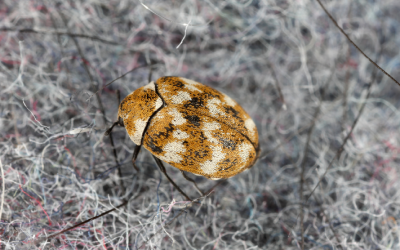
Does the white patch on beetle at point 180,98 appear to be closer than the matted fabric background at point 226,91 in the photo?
Yes

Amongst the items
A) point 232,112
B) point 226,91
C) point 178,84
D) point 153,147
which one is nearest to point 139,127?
point 153,147

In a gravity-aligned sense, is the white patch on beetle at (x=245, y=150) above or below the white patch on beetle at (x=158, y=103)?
below

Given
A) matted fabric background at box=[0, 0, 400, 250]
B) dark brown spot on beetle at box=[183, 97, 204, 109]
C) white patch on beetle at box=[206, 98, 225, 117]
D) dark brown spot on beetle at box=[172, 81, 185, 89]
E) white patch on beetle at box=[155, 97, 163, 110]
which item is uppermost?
dark brown spot on beetle at box=[172, 81, 185, 89]

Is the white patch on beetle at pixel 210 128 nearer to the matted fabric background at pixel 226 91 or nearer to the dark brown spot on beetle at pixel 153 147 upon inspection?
the dark brown spot on beetle at pixel 153 147

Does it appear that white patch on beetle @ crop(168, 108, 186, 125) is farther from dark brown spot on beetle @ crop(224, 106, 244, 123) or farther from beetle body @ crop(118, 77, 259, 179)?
dark brown spot on beetle @ crop(224, 106, 244, 123)

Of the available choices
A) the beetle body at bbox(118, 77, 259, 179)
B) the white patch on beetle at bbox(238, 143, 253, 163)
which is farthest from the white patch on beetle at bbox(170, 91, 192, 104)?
the white patch on beetle at bbox(238, 143, 253, 163)

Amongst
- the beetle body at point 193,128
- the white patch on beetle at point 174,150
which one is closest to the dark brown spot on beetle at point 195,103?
the beetle body at point 193,128
